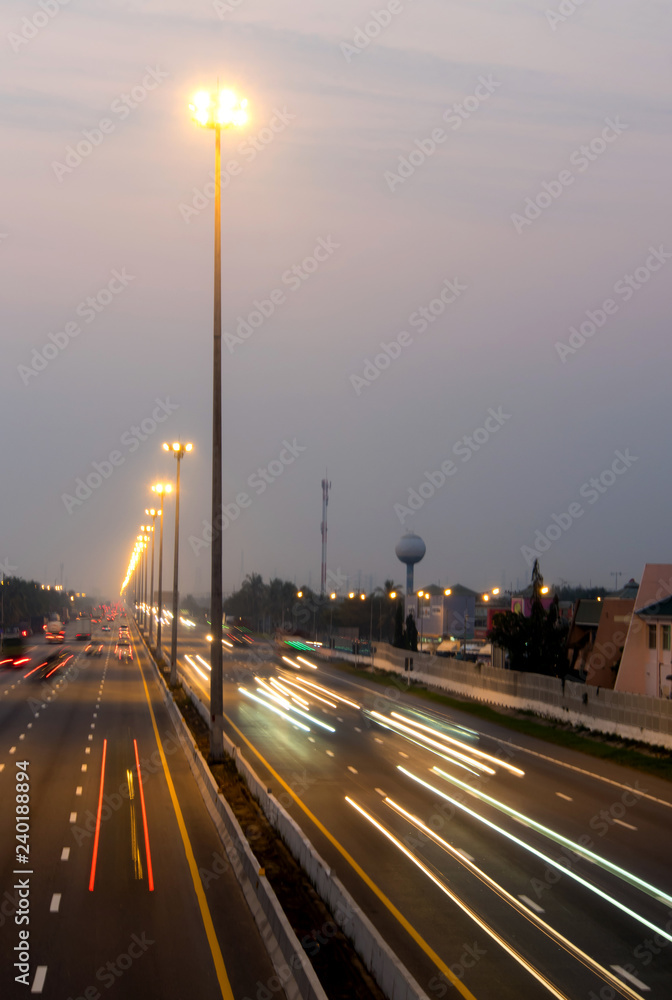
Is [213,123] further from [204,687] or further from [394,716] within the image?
[204,687]

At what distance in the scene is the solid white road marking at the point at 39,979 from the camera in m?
12.2

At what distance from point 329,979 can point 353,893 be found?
15.8ft

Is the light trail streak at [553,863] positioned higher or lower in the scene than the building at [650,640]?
lower

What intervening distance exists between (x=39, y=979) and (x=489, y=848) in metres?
10.7

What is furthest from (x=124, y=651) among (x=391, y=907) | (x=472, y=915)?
(x=472, y=915)

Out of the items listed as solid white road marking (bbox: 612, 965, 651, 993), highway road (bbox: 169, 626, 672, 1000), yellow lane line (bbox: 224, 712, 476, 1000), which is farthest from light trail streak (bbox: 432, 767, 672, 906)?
yellow lane line (bbox: 224, 712, 476, 1000)

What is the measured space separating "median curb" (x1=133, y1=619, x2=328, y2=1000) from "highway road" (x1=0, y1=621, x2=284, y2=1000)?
0.18 metres

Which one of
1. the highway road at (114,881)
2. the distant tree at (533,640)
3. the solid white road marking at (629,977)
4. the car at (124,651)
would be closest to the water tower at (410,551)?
the car at (124,651)

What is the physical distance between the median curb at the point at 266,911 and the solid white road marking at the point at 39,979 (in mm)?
2855

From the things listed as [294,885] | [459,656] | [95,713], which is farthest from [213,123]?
[459,656]

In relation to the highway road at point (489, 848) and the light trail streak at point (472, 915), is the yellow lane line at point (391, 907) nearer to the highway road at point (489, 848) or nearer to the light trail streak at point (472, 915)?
the highway road at point (489, 848)

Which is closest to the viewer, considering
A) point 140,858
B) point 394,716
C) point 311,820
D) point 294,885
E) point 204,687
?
point 294,885

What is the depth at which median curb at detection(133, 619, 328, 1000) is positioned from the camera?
1177cm

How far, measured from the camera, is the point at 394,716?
157 ft
